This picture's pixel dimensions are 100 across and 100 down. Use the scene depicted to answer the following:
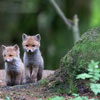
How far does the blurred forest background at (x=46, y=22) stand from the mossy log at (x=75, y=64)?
50.4 feet

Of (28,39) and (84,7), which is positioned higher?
(84,7)

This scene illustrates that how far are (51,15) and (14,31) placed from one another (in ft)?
9.27

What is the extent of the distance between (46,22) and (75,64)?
1745cm

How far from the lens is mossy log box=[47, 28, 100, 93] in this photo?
9.99 meters

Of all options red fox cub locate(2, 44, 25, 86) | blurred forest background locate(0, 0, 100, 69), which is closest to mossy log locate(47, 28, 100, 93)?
red fox cub locate(2, 44, 25, 86)

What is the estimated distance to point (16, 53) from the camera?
12469 millimetres

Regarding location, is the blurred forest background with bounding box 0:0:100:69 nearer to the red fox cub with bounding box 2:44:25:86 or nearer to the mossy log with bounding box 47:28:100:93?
the red fox cub with bounding box 2:44:25:86

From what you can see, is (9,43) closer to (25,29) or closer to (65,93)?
A: (25,29)

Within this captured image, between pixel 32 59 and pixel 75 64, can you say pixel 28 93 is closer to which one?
pixel 75 64

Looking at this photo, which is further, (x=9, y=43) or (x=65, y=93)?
(x=9, y=43)

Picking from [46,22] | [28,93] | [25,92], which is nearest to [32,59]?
[25,92]

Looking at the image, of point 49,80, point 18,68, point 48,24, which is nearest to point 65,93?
point 49,80

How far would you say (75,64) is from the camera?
10.2 meters

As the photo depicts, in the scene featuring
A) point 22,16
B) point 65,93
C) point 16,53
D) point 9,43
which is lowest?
point 65,93
